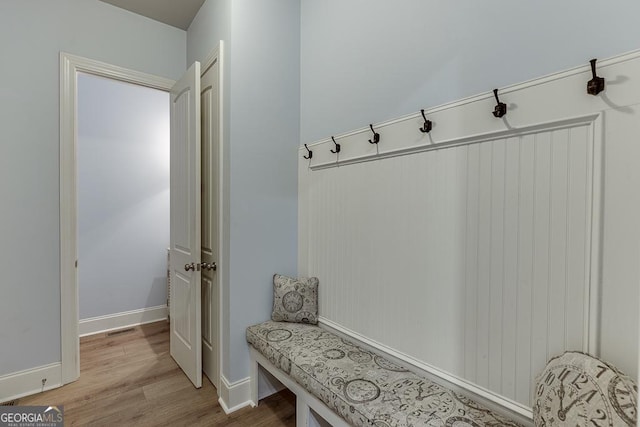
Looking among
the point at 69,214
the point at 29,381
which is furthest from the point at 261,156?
the point at 29,381

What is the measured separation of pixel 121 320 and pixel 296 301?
2286 mm

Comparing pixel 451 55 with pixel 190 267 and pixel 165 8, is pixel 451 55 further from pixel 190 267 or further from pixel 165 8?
pixel 165 8

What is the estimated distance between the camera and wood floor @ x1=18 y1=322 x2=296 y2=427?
5.75 feet

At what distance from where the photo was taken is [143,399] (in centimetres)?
193

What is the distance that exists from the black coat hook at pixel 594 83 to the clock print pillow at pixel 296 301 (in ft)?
5.34

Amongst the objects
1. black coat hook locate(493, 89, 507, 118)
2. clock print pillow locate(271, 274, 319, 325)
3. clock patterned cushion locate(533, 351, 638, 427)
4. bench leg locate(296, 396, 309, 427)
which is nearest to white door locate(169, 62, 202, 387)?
clock print pillow locate(271, 274, 319, 325)

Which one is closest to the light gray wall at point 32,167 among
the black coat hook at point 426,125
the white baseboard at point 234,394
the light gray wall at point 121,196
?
the light gray wall at point 121,196

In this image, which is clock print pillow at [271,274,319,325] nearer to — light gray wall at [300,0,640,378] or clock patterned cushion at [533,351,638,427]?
light gray wall at [300,0,640,378]

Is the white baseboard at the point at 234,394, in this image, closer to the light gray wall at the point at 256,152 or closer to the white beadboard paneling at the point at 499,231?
the light gray wall at the point at 256,152

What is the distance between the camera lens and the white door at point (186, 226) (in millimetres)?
2002

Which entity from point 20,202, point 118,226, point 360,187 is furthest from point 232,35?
point 118,226

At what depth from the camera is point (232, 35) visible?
6.01 ft

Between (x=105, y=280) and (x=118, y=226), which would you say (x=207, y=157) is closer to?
(x=118, y=226)

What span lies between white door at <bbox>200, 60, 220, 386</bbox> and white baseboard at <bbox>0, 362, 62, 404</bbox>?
0.99 m
